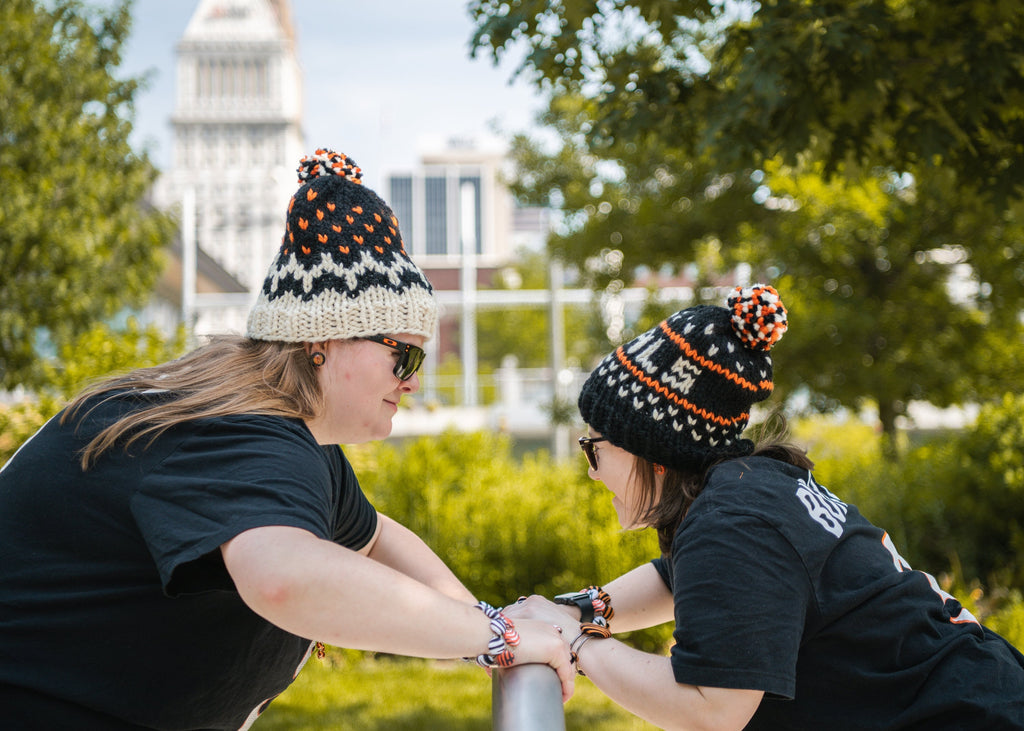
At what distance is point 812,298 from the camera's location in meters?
8.12

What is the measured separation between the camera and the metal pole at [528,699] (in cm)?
124

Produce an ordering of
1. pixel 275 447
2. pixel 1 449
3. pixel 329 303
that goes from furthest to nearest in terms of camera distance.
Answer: pixel 1 449 < pixel 329 303 < pixel 275 447

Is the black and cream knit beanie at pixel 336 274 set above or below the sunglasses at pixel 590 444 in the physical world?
above

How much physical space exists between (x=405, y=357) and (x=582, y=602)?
0.67 meters

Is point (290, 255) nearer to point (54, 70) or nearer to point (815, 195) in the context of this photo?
point (815, 195)

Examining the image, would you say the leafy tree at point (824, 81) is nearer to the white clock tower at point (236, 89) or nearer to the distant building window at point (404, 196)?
the white clock tower at point (236, 89)

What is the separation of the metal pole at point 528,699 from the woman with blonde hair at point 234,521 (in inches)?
1.3

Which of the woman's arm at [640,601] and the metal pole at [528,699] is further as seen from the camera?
the woman's arm at [640,601]

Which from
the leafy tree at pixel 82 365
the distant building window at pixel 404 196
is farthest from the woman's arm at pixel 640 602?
the distant building window at pixel 404 196

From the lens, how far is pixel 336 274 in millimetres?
1717

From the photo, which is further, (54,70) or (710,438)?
(54,70)

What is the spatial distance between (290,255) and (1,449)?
5994 mm

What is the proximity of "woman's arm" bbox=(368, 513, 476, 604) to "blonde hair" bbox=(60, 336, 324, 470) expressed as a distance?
0.55 metres

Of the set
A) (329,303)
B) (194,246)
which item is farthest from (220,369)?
(194,246)
